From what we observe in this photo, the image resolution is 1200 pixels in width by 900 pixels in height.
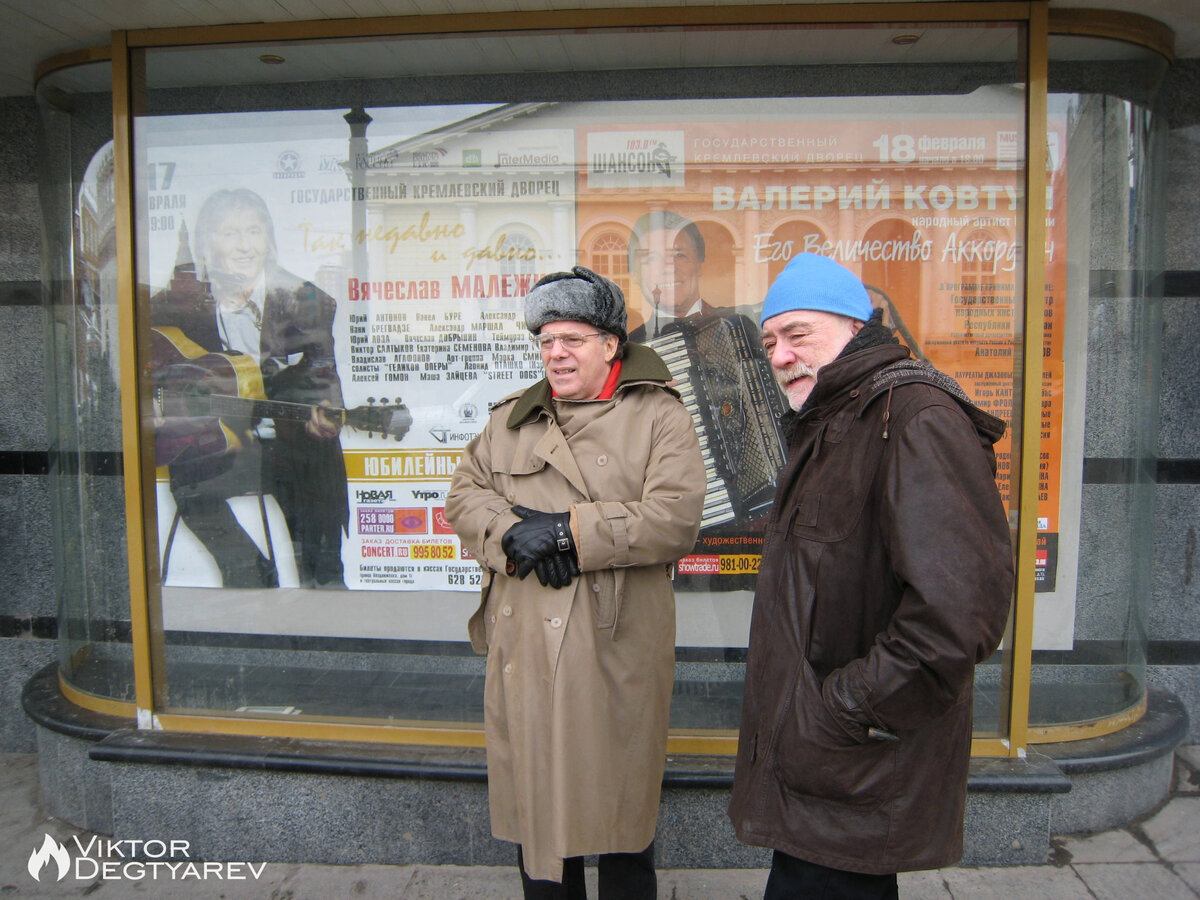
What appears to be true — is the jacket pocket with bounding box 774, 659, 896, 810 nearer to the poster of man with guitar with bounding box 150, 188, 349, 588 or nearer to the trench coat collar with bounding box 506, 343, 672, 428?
the trench coat collar with bounding box 506, 343, 672, 428

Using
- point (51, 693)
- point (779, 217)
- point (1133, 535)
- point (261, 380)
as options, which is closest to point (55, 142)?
point (261, 380)

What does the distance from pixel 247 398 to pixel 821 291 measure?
103 inches

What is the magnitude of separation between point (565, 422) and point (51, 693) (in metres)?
2.88

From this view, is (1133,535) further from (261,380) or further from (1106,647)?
(261,380)

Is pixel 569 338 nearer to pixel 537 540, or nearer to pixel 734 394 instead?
pixel 537 540

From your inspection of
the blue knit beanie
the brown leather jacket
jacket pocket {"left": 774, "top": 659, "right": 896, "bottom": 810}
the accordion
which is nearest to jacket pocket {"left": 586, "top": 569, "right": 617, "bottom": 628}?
the brown leather jacket

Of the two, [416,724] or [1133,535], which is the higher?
[1133,535]

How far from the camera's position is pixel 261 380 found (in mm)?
3342

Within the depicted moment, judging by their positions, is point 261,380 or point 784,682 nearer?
point 784,682

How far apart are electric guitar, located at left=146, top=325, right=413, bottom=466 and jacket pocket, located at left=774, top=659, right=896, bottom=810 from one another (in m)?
2.25
